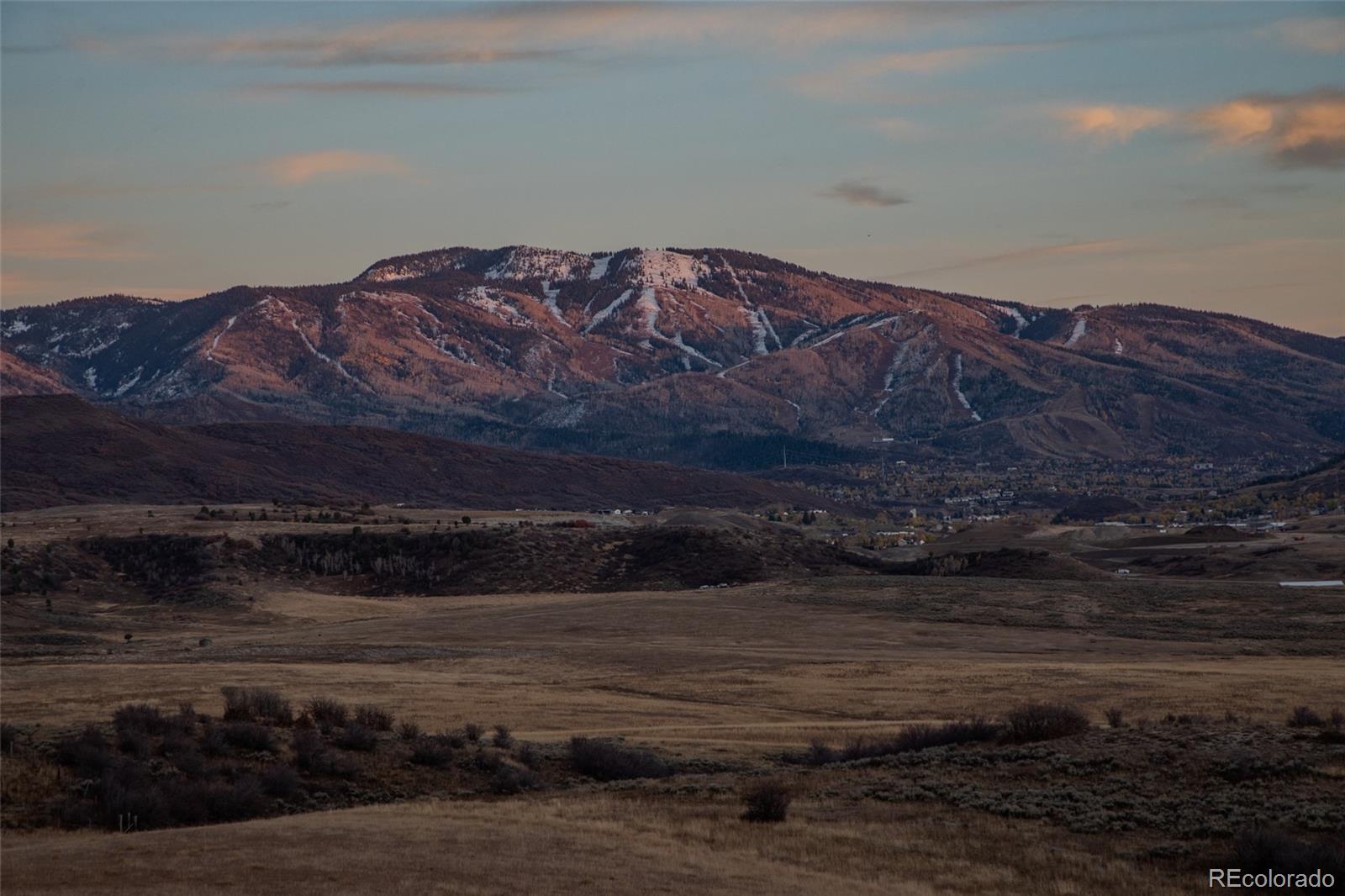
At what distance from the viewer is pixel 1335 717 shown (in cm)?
3884

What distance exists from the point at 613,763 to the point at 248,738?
8712 mm

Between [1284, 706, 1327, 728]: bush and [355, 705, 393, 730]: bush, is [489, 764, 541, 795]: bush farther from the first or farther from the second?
[1284, 706, 1327, 728]: bush

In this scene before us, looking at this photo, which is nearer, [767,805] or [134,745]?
[767,805]

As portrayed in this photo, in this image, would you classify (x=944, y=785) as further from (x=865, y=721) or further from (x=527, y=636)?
(x=527, y=636)

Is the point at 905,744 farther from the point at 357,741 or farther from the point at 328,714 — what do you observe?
the point at 328,714

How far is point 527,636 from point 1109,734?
5100 cm

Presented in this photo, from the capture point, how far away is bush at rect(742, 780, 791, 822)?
3162 cm

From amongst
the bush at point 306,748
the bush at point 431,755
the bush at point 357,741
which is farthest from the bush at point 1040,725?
the bush at point 306,748

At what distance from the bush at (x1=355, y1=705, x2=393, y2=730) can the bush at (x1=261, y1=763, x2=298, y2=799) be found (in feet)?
21.6

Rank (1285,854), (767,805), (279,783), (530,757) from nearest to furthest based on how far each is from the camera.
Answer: (1285,854) → (767,805) → (279,783) → (530,757)

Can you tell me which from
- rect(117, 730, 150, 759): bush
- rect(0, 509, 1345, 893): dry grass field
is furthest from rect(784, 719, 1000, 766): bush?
rect(117, 730, 150, 759): bush

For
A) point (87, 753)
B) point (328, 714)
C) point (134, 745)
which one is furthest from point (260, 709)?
point (87, 753)

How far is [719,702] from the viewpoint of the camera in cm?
5806

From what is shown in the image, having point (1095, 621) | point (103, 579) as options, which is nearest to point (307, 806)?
point (1095, 621)
